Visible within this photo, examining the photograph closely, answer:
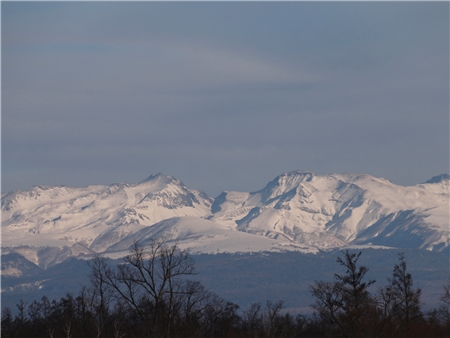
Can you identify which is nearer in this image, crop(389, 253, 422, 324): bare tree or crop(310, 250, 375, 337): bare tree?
crop(310, 250, 375, 337): bare tree

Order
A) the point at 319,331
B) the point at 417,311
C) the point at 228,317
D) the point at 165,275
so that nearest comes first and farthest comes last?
the point at 165,275, the point at 417,311, the point at 319,331, the point at 228,317

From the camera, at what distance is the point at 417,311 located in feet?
324

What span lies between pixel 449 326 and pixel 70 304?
2188 inches

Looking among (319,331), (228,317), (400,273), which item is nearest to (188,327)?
(400,273)

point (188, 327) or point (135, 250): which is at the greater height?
point (135, 250)

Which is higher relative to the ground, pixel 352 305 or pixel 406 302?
pixel 406 302

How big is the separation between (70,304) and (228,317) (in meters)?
27.5

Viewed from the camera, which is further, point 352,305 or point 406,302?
point 406,302

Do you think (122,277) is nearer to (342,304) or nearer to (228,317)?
(342,304)

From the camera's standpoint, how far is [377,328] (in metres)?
84.9

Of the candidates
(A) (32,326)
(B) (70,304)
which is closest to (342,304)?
(B) (70,304)

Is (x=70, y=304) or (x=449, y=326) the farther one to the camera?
(x=70, y=304)

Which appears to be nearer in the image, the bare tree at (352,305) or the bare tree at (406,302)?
the bare tree at (352,305)

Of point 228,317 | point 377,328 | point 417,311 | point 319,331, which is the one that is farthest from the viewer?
point 228,317
